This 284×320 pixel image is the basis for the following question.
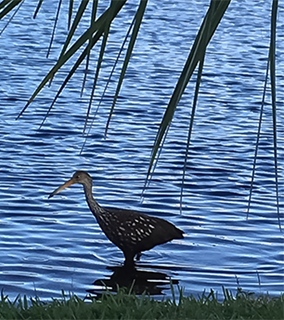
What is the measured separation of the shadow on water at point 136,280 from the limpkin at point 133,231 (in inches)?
8.1

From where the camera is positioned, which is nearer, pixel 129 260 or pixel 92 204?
pixel 129 260

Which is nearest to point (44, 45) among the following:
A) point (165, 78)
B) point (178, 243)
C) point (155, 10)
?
point (165, 78)

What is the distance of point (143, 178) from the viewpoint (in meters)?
11.5

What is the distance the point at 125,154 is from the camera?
42.6 feet

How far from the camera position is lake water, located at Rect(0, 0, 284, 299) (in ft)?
27.5

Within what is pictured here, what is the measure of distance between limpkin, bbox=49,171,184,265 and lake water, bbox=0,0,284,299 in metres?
0.21

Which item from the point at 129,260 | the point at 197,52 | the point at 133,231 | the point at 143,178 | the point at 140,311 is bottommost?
the point at 143,178

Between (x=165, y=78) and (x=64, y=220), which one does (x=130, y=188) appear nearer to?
(x=64, y=220)

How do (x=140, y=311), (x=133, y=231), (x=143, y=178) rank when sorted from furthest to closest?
(x=143, y=178)
(x=133, y=231)
(x=140, y=311)

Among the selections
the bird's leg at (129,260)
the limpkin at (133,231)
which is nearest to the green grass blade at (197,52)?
the limpkin at (133,231)

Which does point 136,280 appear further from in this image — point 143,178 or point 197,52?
point 197,52

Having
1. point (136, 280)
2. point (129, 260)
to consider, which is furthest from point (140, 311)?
point (129, 260)

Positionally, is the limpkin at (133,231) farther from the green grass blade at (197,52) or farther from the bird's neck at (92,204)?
the green grass blade at (197,52)

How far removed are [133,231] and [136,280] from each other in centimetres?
52
